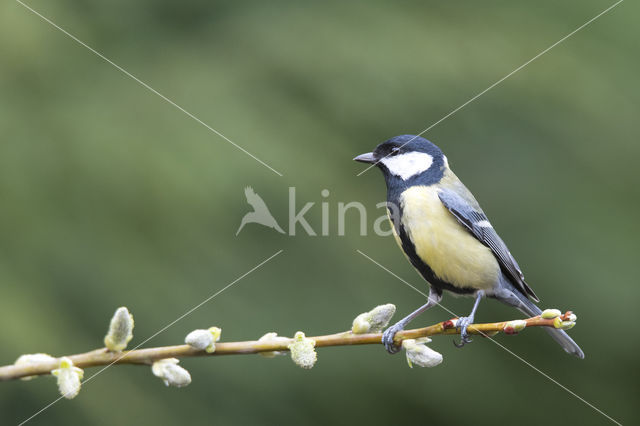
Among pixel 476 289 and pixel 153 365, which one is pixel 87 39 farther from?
pixel 153 365

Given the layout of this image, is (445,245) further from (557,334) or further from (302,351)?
(302,351)

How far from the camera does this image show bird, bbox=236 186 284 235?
8.97ft

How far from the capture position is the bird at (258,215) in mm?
2734

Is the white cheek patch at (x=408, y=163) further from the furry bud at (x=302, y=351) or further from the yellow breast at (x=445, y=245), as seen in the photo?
the furry bud at (x=302, y=351)

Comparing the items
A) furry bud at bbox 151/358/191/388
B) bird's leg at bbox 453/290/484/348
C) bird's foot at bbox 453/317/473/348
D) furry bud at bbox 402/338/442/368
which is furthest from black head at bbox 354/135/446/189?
furry bud at bbox 151/358/191/388

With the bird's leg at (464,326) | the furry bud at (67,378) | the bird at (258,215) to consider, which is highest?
the furry bud at (67,378)

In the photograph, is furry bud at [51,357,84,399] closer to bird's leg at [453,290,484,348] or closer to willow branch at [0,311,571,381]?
willow branch at [0,311,571,381]

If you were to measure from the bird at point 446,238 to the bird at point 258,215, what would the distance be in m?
0.83

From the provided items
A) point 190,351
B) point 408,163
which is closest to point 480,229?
point 408,163

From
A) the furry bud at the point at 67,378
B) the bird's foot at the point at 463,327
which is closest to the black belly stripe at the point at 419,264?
the bird's foot at the point at 463,327

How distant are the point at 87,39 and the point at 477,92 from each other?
1706 millimetres

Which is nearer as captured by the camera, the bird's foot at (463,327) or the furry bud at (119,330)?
the furry bud at (119,330)

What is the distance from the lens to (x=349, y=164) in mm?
2865

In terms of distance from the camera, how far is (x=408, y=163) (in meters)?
2.03
